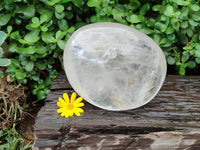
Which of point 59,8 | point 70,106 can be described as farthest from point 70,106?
point 59,8

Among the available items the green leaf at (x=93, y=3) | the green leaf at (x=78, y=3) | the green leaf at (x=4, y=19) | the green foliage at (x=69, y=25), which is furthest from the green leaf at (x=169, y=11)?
the green leaf at (x=4, y=19)

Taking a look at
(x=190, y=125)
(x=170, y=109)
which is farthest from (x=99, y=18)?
(x=190, y=125)

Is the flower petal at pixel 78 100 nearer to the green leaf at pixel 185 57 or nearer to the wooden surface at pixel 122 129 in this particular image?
the wooden surface at pixel 122 129

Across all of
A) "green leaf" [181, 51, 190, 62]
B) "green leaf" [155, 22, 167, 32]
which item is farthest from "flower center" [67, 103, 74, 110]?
"green leaf" [181, 51, 190, 62]

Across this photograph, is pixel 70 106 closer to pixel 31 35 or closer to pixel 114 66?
pixel 114 66

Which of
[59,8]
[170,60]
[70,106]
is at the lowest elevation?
[70,106]

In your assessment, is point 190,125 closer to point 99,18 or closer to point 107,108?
point 107,108

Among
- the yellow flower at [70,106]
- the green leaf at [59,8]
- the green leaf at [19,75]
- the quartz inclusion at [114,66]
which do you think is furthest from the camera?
the green leaf at [19,75]
